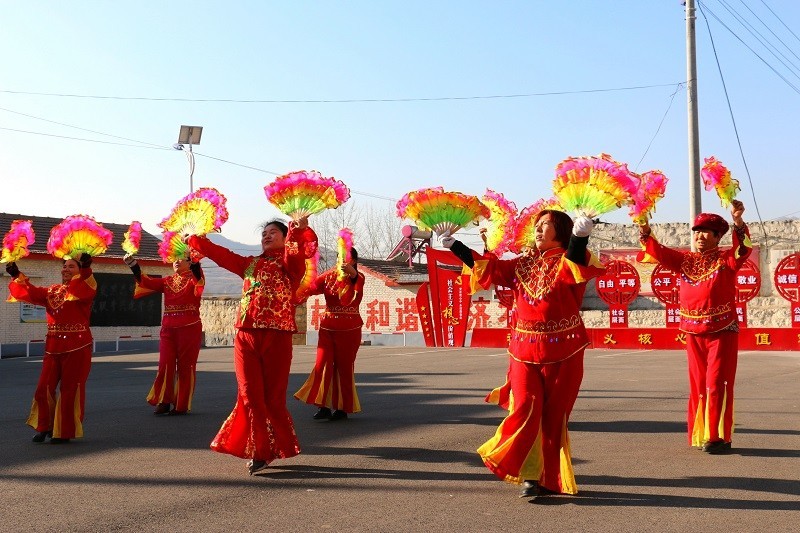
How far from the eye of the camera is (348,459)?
7.21 metres

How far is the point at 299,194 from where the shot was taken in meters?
6.85

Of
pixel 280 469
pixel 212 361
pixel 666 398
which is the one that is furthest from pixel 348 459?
pixel 212 361

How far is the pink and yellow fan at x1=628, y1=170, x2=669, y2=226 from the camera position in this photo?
724 cm

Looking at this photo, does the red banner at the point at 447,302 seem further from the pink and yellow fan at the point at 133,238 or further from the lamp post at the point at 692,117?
the pink and yellow fan at the point at 133,238

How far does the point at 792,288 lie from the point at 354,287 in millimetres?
16075

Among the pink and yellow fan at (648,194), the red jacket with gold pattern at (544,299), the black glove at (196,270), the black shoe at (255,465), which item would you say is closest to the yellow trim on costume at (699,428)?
the pink and yellow fan at (648,194)

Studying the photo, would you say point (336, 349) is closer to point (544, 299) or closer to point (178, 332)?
point (178, 332)

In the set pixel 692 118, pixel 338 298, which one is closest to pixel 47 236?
pixel 692 118

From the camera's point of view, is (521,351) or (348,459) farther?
(348,459)

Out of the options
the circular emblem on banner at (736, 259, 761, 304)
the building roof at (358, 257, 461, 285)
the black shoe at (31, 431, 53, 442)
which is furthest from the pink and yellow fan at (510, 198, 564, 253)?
the building roof at (358, 257, 461, 285)

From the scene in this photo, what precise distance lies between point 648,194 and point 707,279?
89cm

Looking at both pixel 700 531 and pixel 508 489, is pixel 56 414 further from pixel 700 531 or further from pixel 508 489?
pixel 700 531

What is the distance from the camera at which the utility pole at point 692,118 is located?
19.8m

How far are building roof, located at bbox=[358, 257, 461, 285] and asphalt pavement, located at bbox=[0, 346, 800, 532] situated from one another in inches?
829
